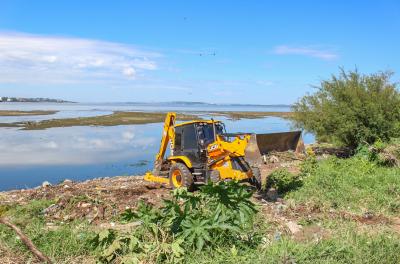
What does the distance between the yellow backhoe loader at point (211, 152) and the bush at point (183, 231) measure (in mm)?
4872

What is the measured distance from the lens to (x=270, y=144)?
11242 mm

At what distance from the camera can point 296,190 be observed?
10.6 meters

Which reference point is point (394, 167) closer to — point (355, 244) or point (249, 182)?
point (249, 182)

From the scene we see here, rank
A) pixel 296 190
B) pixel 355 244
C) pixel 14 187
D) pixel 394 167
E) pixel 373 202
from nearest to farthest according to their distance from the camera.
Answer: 1. pixel 355 244
2. pixel 373 202
3. pixel 296 190
4. pixel 394 167
5. pixel 14 187

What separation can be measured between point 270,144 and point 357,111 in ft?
22.9

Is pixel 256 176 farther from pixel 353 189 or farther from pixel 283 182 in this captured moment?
pixel 353 189

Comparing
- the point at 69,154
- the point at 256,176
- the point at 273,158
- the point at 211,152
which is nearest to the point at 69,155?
the point at 69,154

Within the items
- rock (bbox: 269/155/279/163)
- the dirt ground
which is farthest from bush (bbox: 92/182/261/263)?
rock (bbox: 269/155/279/163)

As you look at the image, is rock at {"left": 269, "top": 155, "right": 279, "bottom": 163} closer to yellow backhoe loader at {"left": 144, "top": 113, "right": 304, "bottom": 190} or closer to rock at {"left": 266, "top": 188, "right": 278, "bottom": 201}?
yellow backhoe loader at {"left": 144, "top": 113, "right": 304, "bottom": 190}

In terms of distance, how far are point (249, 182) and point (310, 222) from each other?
11.9 ft

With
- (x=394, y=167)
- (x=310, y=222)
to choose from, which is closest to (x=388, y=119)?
(x=394, y=167)

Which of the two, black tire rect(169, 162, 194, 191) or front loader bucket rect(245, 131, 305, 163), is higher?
front loader bucket rect(245, 131, 305, 163)

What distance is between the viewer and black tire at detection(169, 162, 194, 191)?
11445mm

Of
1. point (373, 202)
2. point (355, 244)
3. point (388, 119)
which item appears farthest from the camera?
point (388, 119)
